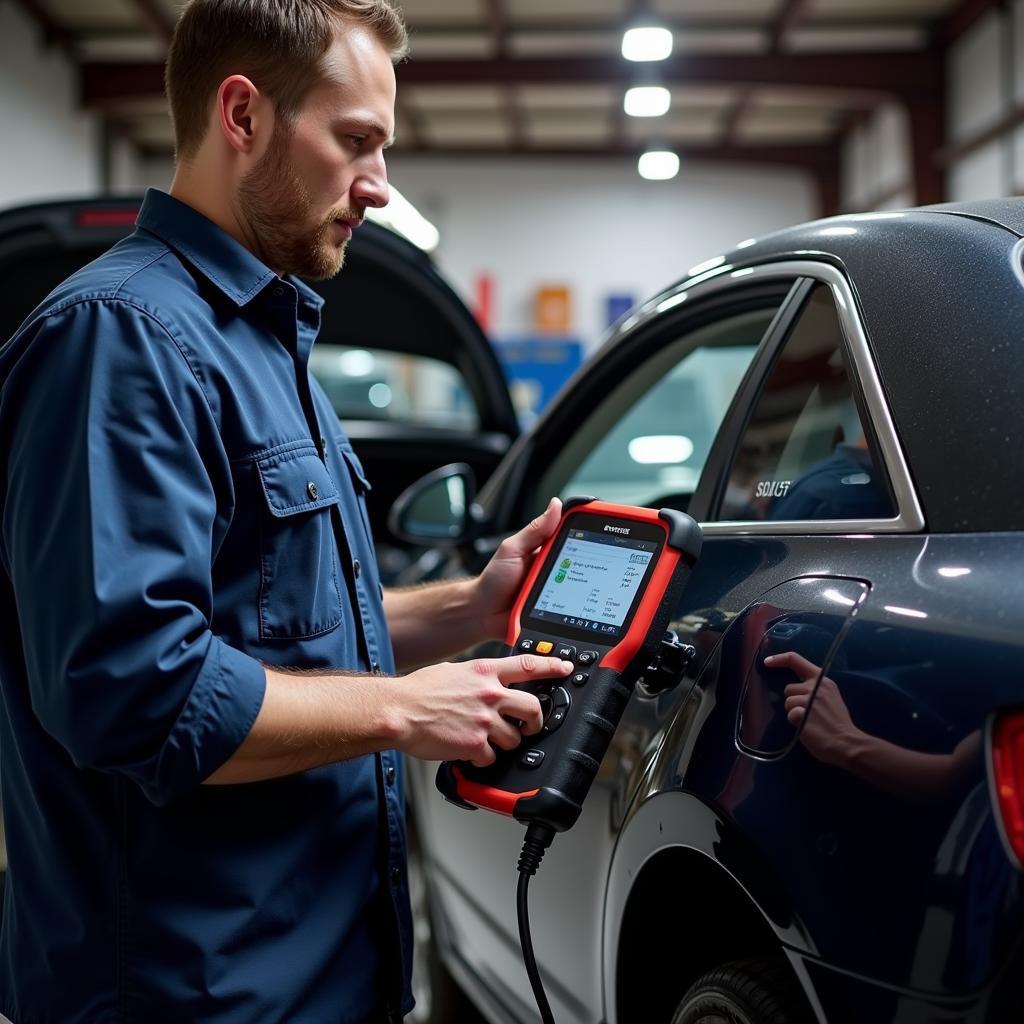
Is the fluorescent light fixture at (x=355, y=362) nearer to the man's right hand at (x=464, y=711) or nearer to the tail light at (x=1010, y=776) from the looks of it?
the man's right hand at (x=464, y=711)

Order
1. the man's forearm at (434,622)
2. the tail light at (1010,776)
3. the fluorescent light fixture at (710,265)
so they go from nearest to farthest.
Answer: the tail light at (1010,776) → the man's forearm at (434,622) → the fluorescent light fixture at (710,265)

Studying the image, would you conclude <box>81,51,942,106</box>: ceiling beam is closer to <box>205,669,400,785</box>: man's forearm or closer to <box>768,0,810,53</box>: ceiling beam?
<box>768,0,810,53</box>: ceiling beam

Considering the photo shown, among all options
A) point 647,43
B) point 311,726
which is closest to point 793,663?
point 311,726

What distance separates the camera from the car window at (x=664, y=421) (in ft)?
6.43

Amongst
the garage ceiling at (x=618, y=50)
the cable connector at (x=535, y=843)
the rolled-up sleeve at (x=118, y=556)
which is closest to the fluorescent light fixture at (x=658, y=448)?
the cable connector at (x=535, y=843)

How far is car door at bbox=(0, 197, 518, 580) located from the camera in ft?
10.2

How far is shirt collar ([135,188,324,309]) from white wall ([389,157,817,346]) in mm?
15022

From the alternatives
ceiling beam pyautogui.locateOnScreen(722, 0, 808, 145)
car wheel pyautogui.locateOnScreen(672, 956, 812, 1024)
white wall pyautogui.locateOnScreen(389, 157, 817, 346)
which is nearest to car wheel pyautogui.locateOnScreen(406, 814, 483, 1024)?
car wheel pyautogui.locateOnScreen(672, 956, 812, 1024)

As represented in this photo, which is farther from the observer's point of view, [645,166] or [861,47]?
[645,166]

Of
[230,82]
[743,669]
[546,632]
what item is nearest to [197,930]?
[546,632]

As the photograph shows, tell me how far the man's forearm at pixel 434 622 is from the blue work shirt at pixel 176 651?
251 millimetres

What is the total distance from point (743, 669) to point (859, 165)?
15.2m

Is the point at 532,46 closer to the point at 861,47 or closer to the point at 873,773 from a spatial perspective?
the point at 861,47

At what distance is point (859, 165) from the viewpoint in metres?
15.3
